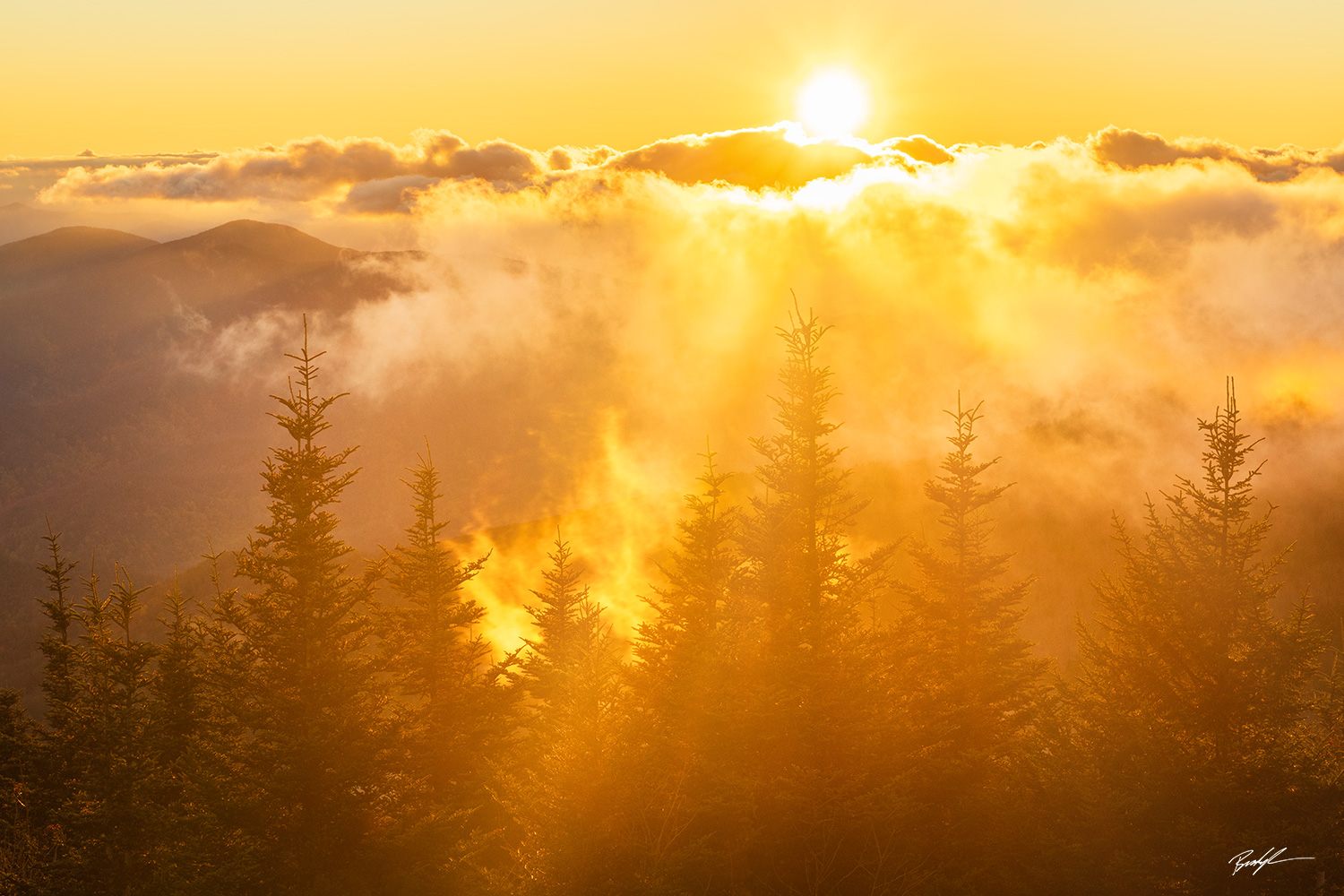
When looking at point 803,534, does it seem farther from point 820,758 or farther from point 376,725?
point 376,725

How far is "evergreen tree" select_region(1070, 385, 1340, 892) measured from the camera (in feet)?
91.0

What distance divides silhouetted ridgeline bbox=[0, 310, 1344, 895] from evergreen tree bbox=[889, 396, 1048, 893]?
0.11 meters

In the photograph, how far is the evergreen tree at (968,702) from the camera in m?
28.9

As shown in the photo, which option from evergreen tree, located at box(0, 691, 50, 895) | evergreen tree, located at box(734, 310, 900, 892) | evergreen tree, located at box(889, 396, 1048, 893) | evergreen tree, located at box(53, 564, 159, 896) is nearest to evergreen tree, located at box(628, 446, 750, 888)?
evergreen tree, located at box(734, 310, 900, 892)

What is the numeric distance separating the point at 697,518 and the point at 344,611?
41.8 ft

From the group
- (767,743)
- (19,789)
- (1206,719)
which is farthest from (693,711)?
(19,789)

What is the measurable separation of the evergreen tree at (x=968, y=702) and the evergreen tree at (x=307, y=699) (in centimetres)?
1624

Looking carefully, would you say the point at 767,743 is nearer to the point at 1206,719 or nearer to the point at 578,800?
the point at 578,800

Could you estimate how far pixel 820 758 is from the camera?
27.5 m

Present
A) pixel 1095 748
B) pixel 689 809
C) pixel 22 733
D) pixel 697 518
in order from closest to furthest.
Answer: pixel 689 809
pixel 1095 748
pixel 697 518
pixel 22 733

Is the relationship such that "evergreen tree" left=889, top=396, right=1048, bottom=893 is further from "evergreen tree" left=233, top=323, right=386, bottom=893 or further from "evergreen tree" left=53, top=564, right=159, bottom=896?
"evergreen tree" left=53, top=564, right=159, bottom=896

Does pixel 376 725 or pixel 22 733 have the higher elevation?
pixel 376 725

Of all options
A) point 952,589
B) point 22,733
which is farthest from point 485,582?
point 952,589

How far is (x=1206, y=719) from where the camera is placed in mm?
29906
